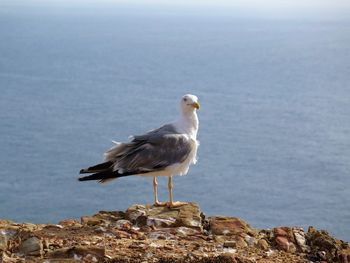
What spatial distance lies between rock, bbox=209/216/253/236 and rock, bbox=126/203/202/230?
0.25 meters

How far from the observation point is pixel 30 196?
104250 mm

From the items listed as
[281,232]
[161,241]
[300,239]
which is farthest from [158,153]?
[300,239]

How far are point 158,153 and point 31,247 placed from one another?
4.16m

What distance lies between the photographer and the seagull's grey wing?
1296 cm

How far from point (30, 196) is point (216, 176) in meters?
32.2

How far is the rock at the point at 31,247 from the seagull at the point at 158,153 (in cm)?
275

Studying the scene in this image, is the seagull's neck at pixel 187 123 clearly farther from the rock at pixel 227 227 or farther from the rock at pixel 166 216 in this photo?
the rock at pixel 227 227

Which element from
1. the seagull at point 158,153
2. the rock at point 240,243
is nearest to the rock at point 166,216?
the seagull at point 158,153

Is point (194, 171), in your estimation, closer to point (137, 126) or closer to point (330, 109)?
point (137, 126)

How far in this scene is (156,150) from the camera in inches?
520

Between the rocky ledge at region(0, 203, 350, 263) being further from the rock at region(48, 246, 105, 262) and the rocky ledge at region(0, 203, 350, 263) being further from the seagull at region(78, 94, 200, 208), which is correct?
the seagull at region(78, 94, 200, 208)

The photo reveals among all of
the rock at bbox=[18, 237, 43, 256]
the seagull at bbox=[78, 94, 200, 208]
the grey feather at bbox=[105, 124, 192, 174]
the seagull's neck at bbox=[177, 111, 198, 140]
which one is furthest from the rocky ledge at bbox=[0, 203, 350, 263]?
the seagull's neck at bbox=[177, 111, 198, 140]

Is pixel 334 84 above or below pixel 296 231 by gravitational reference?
above

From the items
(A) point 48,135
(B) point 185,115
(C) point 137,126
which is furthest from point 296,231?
(A) point 48,135
